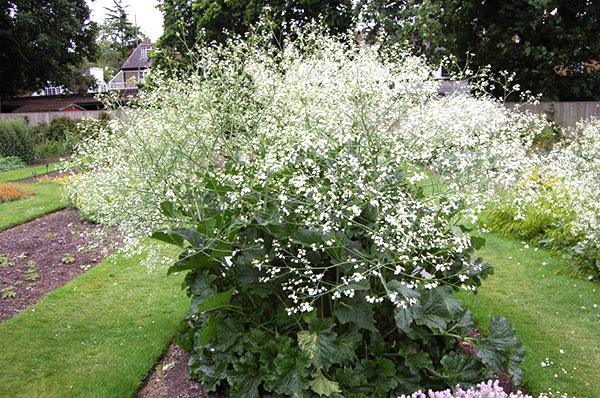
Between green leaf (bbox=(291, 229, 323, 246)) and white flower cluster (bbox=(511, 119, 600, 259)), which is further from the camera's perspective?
white flower cluster (bbox=(511, 119, 600, 259))

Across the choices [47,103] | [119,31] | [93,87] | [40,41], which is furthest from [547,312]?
[119,31]

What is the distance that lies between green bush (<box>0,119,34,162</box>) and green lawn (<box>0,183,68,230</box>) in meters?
7.06

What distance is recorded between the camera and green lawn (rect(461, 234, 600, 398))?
456 centimetres

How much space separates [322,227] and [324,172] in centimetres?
48

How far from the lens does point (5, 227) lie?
31.3 ft

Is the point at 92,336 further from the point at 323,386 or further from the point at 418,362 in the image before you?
the point at 418,362

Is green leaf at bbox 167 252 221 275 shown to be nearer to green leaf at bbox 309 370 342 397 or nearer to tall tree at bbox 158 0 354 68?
green leaf at bbox 309 370 342 397

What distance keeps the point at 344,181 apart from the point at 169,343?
2.77m

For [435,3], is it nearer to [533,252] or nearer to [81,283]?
[533,252]

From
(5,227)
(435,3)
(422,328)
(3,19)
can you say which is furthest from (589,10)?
(3,19)

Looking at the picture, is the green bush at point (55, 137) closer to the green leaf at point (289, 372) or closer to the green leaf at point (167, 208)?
the green leaf at point (167, 208)

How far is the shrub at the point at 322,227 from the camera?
3.74 metres

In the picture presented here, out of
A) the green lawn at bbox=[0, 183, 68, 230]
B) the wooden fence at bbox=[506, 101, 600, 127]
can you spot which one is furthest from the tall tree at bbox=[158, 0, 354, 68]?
the green lawn at bbox=[0, 183, 68, 230]

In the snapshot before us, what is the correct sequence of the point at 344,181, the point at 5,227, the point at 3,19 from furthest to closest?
the point at 3,19
the point at 5,227
the point at 344,181
